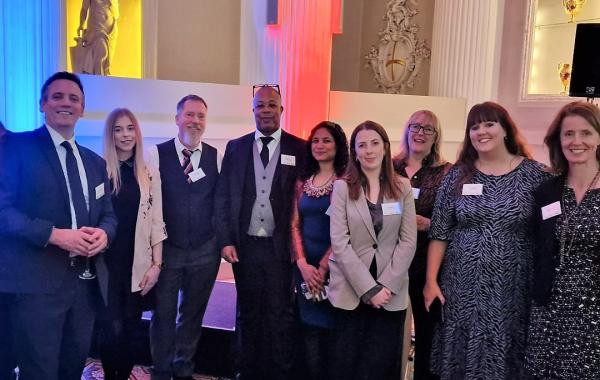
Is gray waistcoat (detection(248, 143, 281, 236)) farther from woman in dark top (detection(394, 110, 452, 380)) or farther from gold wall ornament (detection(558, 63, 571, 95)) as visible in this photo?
gold wall ornament (detection(558, 63, 571, 95))

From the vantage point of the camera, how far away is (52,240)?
6.26 ft

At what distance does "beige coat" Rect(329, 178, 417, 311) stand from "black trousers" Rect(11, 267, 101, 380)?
3.51 ft

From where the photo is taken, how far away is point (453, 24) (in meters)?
5.83

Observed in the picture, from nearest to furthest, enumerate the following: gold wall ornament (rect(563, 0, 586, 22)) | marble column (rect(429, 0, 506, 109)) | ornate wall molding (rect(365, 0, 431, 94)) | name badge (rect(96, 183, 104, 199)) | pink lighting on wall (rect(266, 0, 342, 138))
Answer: name badge (rect(96, 183, 104, 199))
pink lighting on wall (rect(266, 0, 342, 138))
marble column (rect(429, 0, 506, 109))
gold wall ornament (rect(563, 0, 586, 22))
ornate wall molding (rect(365, 0, 431, 94))

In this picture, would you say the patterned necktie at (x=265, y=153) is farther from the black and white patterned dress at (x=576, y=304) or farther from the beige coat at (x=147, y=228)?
the black and white patterned dress at (x=576, y=304)

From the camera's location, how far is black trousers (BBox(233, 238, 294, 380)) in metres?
2.53

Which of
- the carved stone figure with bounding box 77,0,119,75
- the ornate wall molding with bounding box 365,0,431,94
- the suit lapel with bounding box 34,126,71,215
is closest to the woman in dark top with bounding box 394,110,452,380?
the suit lapel with bounding box 34,126,71,215

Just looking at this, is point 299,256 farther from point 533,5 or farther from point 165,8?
point 533,5

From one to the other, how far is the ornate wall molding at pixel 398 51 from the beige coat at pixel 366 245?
4474mm

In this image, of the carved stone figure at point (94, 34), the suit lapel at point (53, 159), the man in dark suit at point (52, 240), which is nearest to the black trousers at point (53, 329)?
the man in dark suit at point (52, 240)

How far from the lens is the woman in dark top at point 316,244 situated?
7.80ft

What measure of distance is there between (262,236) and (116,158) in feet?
2.58

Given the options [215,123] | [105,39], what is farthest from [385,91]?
[105,39]

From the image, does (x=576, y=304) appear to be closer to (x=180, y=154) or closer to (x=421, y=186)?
(x=421, y=186)
